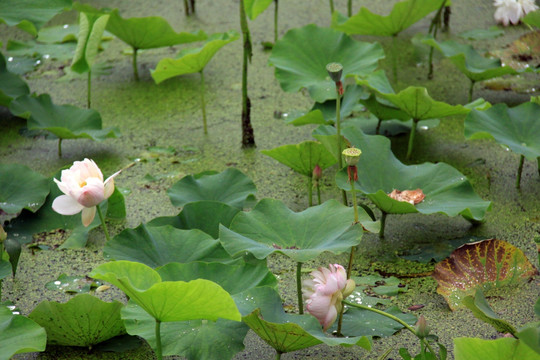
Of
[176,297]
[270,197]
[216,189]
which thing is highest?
[176,297]

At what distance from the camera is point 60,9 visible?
233 cm

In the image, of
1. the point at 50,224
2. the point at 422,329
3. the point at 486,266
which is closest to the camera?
the point at 422,329

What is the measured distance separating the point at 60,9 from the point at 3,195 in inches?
30.7

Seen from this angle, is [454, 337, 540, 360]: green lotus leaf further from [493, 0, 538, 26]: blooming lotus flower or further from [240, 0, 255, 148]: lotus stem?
[493, 0, 538, 26]: blooming lotus flower

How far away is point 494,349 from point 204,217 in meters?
0.75

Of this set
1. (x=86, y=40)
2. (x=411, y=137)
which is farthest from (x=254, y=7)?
(x=411, y=137)

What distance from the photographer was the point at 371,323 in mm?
1450

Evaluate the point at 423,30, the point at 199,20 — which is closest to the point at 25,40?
the point at 199,20

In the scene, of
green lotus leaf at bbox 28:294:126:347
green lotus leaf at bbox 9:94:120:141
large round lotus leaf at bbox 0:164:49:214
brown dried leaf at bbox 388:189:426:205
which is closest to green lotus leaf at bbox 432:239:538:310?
brown dried leaf at bbox 388:189:426:205

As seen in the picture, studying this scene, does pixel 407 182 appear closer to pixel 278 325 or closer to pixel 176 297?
pixel 278 325

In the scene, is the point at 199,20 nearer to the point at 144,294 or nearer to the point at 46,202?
the point at 46,202

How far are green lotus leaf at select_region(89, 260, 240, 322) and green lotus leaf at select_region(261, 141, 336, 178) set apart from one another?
2.26ft

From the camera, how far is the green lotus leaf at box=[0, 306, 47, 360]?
1268 mm

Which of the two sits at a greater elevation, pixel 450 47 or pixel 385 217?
pixel 450 47
